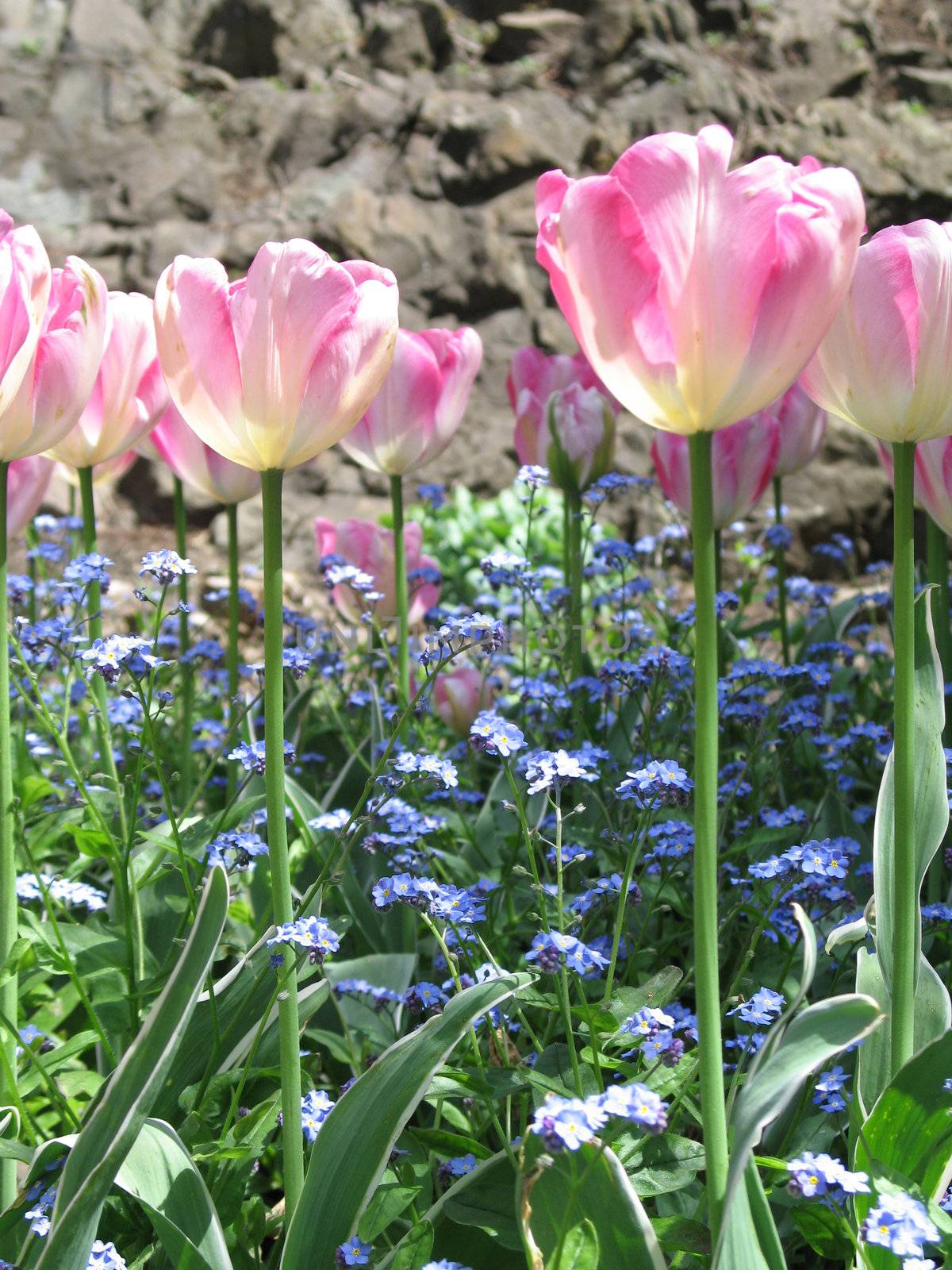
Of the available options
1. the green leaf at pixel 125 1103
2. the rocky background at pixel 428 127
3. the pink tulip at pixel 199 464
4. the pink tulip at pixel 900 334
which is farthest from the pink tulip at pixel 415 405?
the rocky background at pixel 428 127

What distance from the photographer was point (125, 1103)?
0.89m

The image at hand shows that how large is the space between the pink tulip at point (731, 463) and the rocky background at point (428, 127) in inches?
120

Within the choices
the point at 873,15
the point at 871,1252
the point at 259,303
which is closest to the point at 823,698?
the point at 871,1252

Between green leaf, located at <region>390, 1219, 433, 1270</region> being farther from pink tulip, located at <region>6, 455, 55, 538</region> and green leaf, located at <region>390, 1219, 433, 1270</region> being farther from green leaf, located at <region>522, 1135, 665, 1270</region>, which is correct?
pink tulip, located at <region>6, 455, 55, 538</region>

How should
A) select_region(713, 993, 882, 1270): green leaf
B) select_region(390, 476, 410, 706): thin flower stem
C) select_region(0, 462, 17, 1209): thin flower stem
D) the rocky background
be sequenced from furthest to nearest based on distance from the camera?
the rocky background < select_region(390, 476, 410, 706): thin flower stem < select_region(0, 462, 17, 1209): thin flower stem < select_region(713, 993, 882, 1270): green leaf

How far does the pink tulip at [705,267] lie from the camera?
0.83 meters

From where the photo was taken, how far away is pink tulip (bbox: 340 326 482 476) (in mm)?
1766

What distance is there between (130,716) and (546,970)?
86 centimetres

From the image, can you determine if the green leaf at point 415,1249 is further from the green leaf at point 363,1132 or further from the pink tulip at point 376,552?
the pink tulip at point 376,552

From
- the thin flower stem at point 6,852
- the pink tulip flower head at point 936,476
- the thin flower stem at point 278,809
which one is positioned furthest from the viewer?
the pink tulip flower head at point 936,476

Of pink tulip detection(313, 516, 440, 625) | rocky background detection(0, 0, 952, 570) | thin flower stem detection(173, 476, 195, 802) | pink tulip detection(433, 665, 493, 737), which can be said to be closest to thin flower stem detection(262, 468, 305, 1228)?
thin flower stem detection(173, 476, 195, 802)

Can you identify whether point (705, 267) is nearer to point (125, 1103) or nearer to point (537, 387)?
point (125, 1103)

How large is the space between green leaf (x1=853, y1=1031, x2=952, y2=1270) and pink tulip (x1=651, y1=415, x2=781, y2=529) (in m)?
1.15

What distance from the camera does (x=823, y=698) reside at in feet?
6.70
